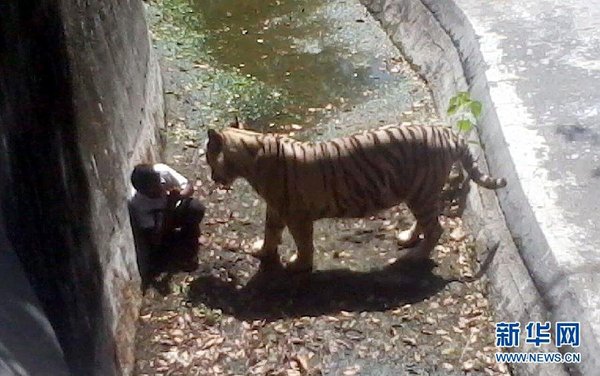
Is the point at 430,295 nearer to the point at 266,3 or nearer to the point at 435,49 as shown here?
the point at 435,49

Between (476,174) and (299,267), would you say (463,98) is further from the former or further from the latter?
(299,267)

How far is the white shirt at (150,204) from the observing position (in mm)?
5051

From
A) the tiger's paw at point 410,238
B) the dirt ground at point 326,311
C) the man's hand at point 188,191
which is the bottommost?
the dirt ground at point 326,311

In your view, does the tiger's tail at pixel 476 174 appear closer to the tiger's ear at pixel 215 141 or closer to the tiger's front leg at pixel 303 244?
the tiger's front leg at pixel 303 244

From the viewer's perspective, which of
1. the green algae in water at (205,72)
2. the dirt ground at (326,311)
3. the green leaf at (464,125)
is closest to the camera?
the dirt ground at (326,311)

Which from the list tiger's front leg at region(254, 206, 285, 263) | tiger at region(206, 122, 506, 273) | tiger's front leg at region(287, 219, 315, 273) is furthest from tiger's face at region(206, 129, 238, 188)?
tiger's front leg at region(287, 219, 315, 273)

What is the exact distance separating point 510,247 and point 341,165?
3.16ft

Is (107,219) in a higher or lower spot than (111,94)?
lower

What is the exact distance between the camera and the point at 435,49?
6879 millimetres

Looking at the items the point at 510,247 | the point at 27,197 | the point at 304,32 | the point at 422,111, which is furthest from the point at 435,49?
the point at 27,197

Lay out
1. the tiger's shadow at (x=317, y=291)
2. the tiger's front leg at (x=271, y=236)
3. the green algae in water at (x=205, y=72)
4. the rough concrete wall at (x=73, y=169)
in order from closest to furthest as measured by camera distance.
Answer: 1. the rough concrete wall at (x=73, y=169)
2. the tiger's shadow at (x=317, y=291)
3. the tiger's front leg at (x=271, y=236)
4. the green algae in water at (x=205, y=72)

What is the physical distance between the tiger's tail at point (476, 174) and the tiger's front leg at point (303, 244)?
2.94 ft

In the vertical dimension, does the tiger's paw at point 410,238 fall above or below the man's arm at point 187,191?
below

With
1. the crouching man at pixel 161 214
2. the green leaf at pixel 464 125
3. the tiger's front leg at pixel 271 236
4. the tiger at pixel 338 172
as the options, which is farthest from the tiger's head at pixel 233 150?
the green leaf at pixel 464 125
